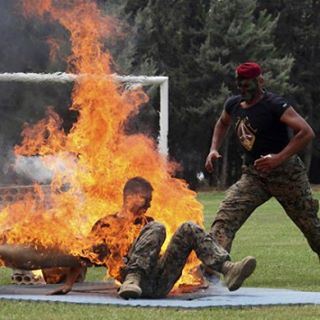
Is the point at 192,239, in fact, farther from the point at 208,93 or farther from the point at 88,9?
the point at 208,93

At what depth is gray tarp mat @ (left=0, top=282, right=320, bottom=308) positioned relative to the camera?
763 cm

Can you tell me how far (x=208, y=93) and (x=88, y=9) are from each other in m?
31.6

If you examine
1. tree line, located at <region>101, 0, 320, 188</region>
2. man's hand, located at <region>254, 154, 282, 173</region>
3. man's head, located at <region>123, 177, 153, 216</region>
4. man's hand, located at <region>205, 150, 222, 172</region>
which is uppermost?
man's hand, located at <region>254, 154, 282, 173</region>

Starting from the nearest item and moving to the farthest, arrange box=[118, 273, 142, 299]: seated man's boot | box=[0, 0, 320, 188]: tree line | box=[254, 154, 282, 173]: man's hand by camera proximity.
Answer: box=[118, 273, 142, 299]: seated man's boot → box=[254, 154, 282, 173]: man's hand → box=[0, 0, 320, 188]: tree line

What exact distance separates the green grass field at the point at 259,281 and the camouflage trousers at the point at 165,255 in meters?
0.58

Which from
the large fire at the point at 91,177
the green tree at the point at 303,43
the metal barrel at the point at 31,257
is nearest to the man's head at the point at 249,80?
the large fire at the point at 91,177

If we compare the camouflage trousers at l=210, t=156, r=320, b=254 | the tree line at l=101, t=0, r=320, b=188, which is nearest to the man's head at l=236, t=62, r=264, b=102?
the camouflage trousers at l=210, t=156, r=320, b=254

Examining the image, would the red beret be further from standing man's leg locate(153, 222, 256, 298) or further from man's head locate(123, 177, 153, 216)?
standing man's leg locate(153, 222, 256, 298)

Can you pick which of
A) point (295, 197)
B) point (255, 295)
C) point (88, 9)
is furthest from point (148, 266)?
point (88, 9)

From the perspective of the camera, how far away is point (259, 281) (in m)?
10.2

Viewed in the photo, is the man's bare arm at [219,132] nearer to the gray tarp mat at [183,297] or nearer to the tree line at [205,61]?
the gray tarp mat at [183,297]

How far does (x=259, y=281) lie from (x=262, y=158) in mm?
2091

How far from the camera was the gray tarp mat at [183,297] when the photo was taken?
7633mm

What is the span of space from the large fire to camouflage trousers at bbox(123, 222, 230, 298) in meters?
0.40
